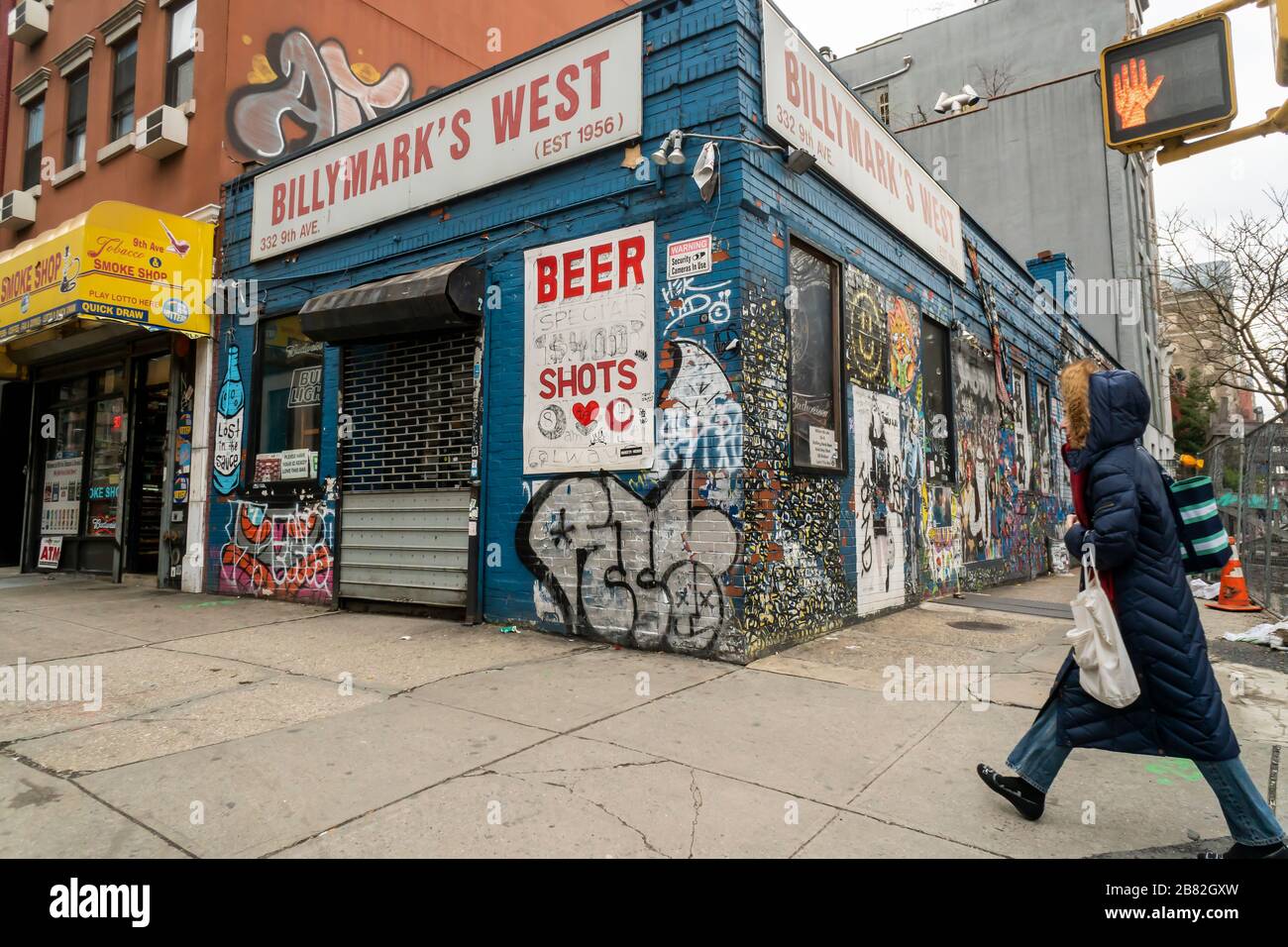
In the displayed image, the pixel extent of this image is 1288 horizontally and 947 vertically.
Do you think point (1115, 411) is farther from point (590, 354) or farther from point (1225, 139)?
point (590, 354)

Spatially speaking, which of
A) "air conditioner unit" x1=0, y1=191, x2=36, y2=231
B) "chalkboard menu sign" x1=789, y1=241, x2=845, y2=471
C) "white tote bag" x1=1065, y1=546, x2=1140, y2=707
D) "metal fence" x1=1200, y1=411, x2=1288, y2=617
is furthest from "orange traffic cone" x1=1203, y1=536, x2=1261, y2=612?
"air conditioner unit" x1=0, y1=191, x2=36, y2=231

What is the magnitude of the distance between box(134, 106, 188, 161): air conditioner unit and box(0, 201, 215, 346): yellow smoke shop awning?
1.38 m

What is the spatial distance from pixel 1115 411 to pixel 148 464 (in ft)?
41.5

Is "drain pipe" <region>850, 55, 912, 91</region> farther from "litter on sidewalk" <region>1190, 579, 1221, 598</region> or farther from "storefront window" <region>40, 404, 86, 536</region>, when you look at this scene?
"storefront window" <region>40, 404, 86, 536</region>

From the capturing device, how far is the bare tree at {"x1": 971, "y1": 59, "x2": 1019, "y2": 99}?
22656 millimetres

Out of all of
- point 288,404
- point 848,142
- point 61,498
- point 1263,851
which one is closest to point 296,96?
point 288,404

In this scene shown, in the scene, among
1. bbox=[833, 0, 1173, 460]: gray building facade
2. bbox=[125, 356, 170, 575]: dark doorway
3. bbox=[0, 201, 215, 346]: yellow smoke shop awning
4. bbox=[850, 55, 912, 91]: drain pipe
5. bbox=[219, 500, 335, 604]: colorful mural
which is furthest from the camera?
bbox=[850, 55, 912, 91]: drain pipe

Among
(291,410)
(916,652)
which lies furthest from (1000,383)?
(291,410)

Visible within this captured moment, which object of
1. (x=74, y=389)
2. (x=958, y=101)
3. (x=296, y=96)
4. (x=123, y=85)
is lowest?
(x=74, y=389)

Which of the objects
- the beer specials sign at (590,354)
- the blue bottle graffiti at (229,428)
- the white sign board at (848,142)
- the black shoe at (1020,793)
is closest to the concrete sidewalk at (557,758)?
the black shoe at (1020,793)

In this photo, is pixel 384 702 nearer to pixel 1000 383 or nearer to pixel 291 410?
pixel 291 410

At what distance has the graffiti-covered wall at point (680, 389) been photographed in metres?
5.99

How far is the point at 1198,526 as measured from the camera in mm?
2953

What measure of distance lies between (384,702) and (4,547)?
13.7 metres
